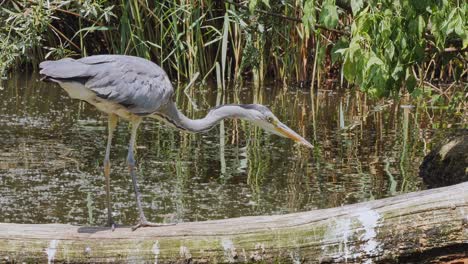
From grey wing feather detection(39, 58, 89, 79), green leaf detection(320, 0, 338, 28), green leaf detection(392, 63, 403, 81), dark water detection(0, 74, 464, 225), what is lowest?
dark water detection(0, 74, 464, 225)

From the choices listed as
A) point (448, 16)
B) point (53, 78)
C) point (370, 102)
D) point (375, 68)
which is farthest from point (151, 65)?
point (370, 102)

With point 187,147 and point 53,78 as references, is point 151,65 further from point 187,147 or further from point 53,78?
point 187,147

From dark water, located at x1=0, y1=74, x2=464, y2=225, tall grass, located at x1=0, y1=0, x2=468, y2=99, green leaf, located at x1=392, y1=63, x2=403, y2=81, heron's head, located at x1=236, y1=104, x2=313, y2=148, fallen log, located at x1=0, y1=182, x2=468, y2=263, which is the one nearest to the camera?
fallen log, located at x1=0, y1=182, x2=468, y2=263

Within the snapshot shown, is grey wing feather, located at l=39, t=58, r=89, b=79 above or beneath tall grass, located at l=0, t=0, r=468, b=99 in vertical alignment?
above

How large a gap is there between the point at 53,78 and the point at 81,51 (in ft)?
23.8

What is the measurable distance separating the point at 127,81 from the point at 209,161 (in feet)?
9.26

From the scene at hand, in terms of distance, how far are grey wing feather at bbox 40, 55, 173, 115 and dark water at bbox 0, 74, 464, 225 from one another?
1067mm

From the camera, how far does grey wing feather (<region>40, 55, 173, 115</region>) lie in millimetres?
4965

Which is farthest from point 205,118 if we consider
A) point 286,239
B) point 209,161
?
point 209,161

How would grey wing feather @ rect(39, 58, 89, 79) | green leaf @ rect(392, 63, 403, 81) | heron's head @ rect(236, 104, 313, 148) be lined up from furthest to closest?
green leaf @ rect(392, 63, 403, 81) → heron's head @ rect(236, 104, 313, 148) → grey wing feather @ rect(39, 58, 89, 79)

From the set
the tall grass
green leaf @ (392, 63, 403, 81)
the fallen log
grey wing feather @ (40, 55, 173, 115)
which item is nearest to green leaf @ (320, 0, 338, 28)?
green leaf @ (392, 63, 403, 81)

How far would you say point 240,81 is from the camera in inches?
486

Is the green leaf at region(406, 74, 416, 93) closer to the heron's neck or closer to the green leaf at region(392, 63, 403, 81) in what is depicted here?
the green leaf at region(392, 63, 403, 81)

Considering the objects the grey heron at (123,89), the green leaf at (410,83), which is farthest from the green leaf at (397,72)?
the grey heron at (123,89)
